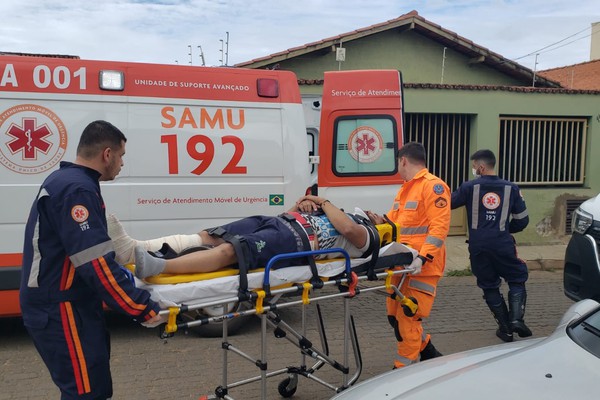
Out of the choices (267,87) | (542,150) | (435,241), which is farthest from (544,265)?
(267,87)

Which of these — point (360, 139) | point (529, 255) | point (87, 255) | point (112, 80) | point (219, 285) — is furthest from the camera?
point (529, 255)

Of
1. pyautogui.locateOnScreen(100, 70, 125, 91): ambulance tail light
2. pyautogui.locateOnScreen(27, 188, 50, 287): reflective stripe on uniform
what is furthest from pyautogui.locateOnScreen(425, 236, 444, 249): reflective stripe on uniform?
pyautogui.locateOnScreen(100, 70, 125, 91): ambulance tail light

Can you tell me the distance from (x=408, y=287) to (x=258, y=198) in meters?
1.73

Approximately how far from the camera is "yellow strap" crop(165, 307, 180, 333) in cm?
260

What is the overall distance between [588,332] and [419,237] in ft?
5.59

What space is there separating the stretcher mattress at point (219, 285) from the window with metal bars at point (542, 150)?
738 centimetres

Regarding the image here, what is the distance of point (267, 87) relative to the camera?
513 centimetres

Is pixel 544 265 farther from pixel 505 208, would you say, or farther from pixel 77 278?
pixel 77 278

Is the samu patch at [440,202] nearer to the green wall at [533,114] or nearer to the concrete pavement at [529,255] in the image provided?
the concrete pavement at [529,255]

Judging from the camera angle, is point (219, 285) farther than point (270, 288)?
No

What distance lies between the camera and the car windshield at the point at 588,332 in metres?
2.32

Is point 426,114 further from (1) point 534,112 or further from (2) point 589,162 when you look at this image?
(2) point 589,162

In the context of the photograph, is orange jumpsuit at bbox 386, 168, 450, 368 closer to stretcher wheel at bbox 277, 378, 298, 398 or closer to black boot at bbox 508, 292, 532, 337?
stretcher wheel at bbox 277, 378, 298, 398

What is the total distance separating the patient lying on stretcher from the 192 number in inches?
56.8
